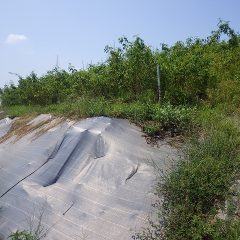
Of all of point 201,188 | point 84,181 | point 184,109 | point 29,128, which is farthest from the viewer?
point 29,128

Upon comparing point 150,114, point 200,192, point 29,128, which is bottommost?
point 200,192

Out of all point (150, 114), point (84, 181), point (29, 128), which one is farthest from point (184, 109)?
point (29, 128)

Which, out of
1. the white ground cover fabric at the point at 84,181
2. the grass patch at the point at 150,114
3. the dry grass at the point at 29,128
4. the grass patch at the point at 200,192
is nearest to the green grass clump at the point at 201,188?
the grass patch at the point at 200,192

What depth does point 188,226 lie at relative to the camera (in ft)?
12.5

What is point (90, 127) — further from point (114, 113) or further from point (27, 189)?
point (27, 189)

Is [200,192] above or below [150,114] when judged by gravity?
below

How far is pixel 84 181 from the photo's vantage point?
5336mm

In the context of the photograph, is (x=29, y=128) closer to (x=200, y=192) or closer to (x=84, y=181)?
(x=84, y=181)

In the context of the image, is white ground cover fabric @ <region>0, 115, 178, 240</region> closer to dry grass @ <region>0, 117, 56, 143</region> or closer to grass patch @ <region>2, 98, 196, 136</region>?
grass patch @ <region>2, 98, 196, 136</region>

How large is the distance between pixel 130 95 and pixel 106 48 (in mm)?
1535

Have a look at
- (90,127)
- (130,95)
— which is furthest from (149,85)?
(90,127)

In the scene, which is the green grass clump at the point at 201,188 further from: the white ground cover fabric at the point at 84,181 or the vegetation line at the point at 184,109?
the white ground cover fabric at the point at 84,181

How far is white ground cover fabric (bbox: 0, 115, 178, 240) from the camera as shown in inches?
177

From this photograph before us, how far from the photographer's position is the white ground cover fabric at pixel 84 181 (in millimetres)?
4488
